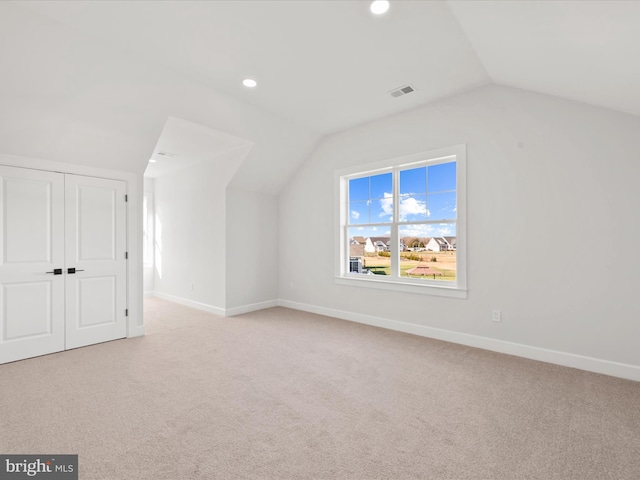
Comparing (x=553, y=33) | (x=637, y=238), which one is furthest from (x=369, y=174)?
(x=637, y=238)

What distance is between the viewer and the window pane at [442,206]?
3.91 m

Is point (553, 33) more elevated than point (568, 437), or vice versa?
point (553, 33)

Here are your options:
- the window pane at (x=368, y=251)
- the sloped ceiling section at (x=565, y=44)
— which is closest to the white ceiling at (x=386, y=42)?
the sloped ceiling section at (x=565, y=44)

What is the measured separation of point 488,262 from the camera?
Result: 11.6 feet

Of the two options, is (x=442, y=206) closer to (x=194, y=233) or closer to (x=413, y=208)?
(x=413, y=208)

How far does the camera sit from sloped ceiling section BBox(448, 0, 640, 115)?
1.81 metres

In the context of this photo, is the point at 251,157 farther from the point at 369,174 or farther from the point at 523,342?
the point at 523,342

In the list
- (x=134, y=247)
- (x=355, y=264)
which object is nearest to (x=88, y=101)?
(x=134, y=247)

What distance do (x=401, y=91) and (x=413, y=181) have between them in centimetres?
121

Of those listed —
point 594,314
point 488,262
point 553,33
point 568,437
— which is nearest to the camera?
point 568,437

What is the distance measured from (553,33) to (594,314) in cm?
253

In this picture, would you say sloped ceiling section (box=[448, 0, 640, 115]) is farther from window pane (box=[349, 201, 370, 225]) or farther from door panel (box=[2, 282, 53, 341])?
door panel (box=[2, 282, 53, 341])

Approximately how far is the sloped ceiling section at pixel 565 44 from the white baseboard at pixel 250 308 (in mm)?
4760

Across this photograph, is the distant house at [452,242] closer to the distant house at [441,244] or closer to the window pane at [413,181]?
the distant house at [441,244]
